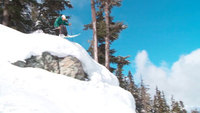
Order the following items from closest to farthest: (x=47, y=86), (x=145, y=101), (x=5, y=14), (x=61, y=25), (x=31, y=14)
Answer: (x=47, y=86) < (x=61, y=25) < (x=5, y=14) < (x=31, y=14) < (x=145, y=101)

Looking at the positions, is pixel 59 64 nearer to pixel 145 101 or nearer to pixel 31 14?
pixel 31 14

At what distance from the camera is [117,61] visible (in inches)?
663

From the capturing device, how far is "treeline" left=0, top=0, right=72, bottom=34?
1169 cm

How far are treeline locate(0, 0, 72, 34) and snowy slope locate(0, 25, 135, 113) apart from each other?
3813 mm

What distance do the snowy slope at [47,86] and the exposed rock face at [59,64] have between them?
0.29 meters

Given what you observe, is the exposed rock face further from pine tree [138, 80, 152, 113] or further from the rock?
pine tree [138, 80, 152, 113]

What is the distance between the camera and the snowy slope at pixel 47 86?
461 cm

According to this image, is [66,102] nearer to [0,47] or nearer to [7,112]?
[7,112]

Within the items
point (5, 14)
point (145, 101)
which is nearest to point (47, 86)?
point (5, 14)

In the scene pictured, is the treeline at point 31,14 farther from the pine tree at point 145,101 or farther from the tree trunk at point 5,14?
the pine tree at point 145,101

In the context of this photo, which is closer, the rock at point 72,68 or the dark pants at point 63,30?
the rock at point 72,68

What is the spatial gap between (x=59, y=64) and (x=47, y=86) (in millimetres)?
1920

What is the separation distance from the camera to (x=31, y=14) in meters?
15.4

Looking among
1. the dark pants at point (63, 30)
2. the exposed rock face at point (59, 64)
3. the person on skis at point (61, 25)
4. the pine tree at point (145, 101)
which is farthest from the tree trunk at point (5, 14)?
the pine tree at point (145, 101)
